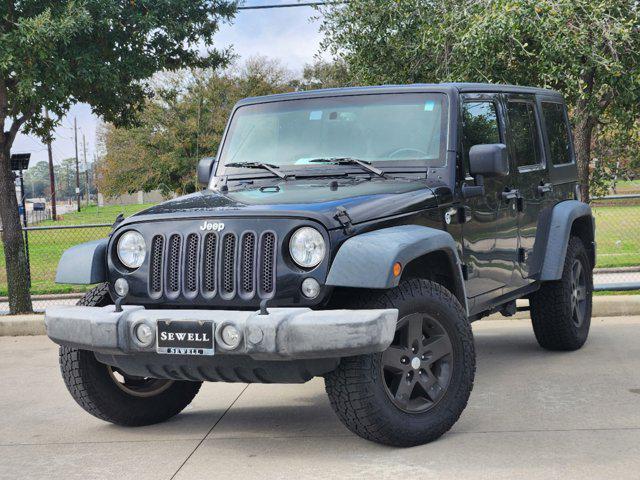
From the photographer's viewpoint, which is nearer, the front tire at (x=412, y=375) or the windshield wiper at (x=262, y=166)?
the front tire at (x=412, y=375)

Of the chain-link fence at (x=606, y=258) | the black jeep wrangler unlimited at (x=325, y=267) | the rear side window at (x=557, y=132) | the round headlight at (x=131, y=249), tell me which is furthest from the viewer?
the chain-link fence at (x=606, y=258)

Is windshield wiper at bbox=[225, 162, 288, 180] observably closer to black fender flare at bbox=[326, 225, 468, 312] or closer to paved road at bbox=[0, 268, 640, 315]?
black fender flare at bbox=[326, 225, 468, 312]

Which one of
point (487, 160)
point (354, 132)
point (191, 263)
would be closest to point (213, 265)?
point (191, 263)

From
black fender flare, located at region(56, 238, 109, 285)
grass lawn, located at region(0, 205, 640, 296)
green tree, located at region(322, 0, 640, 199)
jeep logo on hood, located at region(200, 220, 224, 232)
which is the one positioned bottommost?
grass lawn, located at region(0, 205, 640, 296)

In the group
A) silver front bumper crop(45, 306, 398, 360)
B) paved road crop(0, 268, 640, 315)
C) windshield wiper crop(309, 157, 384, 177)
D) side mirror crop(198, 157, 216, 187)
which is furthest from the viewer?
paved road crop(0, 268, 640, 315)

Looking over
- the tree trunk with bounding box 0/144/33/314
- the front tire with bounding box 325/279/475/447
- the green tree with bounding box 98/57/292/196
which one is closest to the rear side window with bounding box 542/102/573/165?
the front tire with bounding box 325/279/475/447

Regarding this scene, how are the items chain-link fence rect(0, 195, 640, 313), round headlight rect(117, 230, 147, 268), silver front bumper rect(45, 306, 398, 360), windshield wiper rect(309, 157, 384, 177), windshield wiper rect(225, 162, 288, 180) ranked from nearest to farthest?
silver front bumper rect(45, 306, 398, 360), round headlight rect(117, 230, 147, 268), windshield wiper rect(309, 157, 384, 177), windshield wiper rect(225, 162, 288, 180), chain-link fence rect(0, 195, 640, 313)

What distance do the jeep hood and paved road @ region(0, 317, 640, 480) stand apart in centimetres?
127

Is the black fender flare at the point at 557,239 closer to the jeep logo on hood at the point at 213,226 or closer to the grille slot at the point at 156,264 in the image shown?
the jeep logo on hood at the point at 213,226

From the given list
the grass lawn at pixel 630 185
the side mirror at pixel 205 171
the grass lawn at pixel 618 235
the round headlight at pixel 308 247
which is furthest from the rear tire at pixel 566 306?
the grass lawn at pixel 630 185

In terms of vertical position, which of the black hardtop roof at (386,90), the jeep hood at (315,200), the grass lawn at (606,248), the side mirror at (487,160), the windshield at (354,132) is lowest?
the grass lawn at (606,248)

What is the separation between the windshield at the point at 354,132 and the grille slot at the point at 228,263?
46.9 inches

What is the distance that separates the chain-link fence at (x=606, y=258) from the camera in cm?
1310

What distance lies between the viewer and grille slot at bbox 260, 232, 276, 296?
495cm
